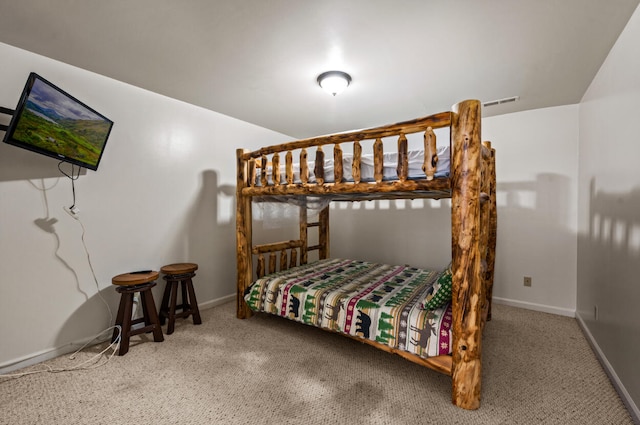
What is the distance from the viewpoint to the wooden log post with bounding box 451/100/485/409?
151 cm

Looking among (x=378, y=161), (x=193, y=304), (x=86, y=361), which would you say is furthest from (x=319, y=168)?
(x=86, y=361)

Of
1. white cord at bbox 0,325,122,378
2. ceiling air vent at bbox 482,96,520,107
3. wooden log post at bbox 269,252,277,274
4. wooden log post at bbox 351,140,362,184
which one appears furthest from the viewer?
wooden log post at bbox 269,252,277,274

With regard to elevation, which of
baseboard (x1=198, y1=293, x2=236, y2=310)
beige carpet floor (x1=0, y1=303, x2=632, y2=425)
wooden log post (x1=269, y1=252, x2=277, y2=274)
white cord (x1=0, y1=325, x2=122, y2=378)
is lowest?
beige carpet floor (x1=0, y1=303, x2=632, y2=425)

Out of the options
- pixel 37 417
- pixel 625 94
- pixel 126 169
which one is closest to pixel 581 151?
pixel 625 94

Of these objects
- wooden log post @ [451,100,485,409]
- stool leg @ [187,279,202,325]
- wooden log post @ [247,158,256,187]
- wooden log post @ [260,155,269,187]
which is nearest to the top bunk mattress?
wooden log post @ [451,100,485,409]

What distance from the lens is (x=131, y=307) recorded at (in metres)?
2.13

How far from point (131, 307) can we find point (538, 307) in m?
3.80

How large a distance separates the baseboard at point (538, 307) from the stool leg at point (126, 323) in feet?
11.7

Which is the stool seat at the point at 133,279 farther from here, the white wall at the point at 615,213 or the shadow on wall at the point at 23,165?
the white wall at the point at 615,213

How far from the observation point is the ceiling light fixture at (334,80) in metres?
2.19

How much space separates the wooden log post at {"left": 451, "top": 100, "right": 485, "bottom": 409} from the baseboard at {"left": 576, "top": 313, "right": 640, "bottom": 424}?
73 cm

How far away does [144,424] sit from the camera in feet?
4.66

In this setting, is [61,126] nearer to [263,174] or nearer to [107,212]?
[107,212]

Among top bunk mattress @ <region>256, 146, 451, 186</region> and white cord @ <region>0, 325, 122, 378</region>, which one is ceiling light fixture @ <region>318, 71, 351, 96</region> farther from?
white cord @ <region>0, 325, 122, 378</region>
